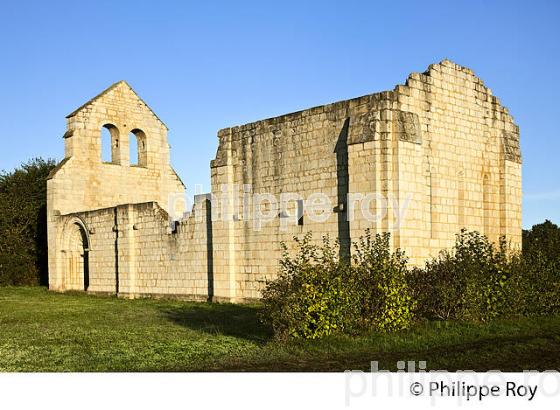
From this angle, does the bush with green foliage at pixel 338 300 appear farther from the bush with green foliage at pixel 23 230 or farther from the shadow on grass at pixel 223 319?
the bush with green foliage at pixel 23 230

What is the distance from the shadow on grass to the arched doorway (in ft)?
35.3

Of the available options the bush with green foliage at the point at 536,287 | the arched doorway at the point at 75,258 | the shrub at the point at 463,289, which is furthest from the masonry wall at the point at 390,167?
the arched doorway at the point at 75,258

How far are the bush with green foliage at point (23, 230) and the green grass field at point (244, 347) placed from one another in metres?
17.6

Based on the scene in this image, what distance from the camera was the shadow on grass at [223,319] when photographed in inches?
485

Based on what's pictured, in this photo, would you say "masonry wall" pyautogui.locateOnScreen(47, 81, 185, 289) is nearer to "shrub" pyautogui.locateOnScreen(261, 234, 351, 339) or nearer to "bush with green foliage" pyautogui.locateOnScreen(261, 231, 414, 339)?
"bush with green foliage" pyautogui.locateOnScreen(261, 231, 414, 339)

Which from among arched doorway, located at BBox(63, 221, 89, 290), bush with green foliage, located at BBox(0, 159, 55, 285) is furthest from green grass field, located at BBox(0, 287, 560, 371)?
bush with green foliage, located at BBox(0, 159, 55, 285)

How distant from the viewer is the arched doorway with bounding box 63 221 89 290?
88.9 feet

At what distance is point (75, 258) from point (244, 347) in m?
18.7

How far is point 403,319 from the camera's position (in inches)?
432
